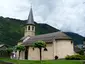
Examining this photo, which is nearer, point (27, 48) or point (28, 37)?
point (27, 48)

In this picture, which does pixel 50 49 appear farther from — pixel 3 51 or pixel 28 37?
pixel 3 51

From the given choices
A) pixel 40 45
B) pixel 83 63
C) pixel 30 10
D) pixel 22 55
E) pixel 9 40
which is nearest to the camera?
pixel 83 63

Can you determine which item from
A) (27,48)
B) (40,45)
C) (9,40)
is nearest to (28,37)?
(27,48)

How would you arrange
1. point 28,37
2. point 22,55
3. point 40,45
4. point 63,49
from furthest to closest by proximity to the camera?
point 28,37 < point 22,55 < point 63,49 < point 40,45

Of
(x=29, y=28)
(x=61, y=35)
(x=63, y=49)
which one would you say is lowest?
(x=63, y=49)

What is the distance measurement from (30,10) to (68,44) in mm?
30556

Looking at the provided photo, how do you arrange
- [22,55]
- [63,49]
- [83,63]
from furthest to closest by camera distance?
[22,55]
[63,49]
[83,63]

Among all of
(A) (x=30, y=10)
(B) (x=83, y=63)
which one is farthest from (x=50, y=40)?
(A) (x=30, y=10)

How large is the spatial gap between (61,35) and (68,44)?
312 centimetres

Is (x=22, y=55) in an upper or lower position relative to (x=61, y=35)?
lower

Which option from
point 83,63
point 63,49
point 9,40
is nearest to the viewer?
point 83,63

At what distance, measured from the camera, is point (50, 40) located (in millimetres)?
58781

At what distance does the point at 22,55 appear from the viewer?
7338 centimetres

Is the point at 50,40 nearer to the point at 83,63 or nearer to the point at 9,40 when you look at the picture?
the point at 83,63
